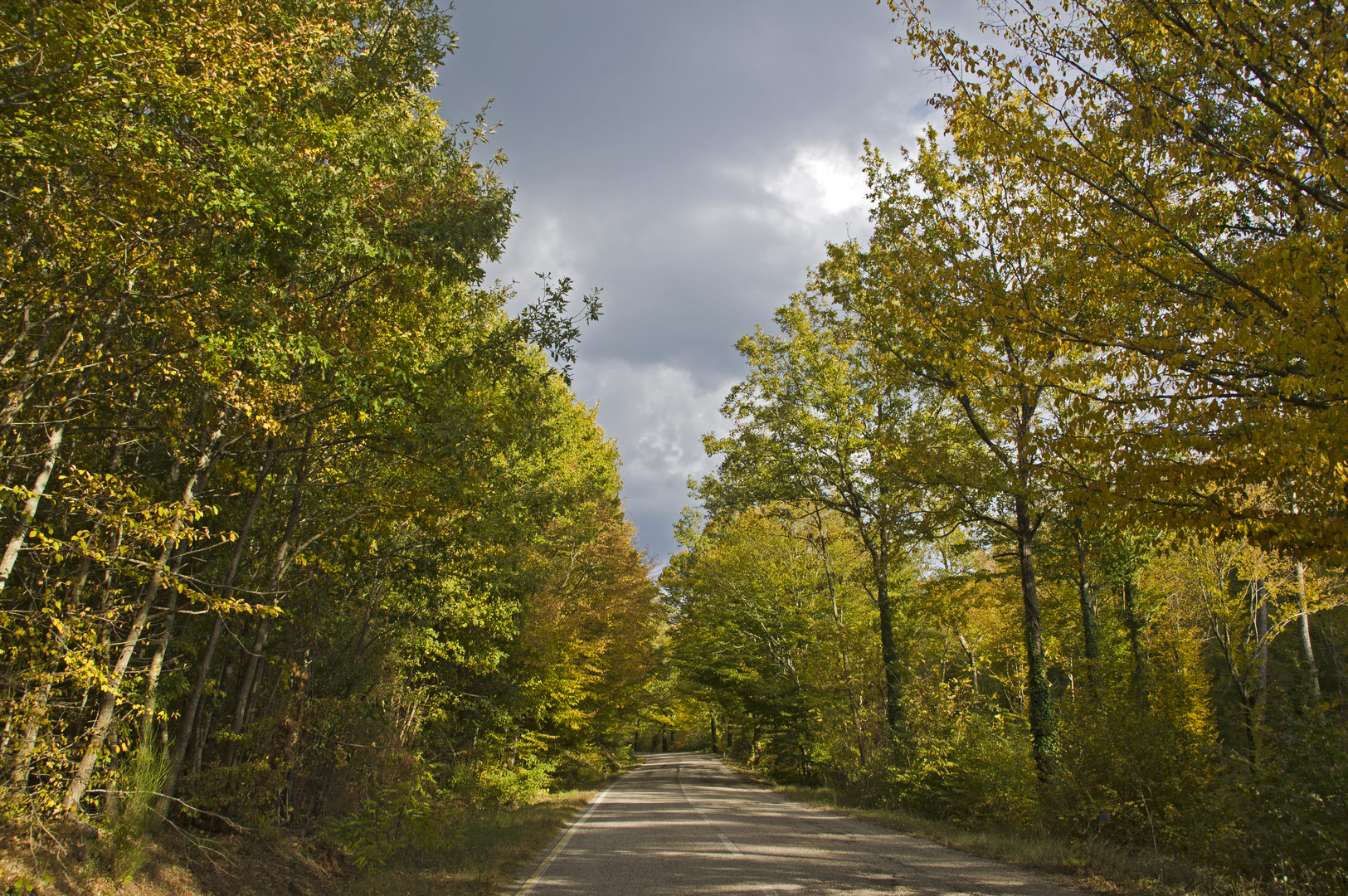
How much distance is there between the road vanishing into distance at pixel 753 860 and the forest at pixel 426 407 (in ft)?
7.44

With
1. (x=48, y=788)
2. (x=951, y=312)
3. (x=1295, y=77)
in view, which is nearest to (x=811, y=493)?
(x=951, y=312)

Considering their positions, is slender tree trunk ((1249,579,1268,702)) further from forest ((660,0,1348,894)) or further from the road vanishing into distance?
the road vanishing into distance

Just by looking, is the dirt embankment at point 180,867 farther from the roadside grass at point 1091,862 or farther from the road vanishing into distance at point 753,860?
the roadside grass at point 1091,862

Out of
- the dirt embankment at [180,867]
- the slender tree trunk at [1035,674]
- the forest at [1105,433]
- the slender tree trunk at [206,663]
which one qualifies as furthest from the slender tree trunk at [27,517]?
the slender tree trunk at [1035,674]

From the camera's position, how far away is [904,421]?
62.8 ft

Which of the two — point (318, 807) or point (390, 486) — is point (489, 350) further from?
point (318, 807)

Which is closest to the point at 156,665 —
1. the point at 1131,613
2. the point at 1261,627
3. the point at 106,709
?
the point at 106,709

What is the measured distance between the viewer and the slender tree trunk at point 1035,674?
487 inches

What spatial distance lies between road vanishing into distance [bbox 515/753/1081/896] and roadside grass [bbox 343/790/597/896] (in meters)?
0.42

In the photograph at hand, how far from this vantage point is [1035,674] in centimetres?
1273

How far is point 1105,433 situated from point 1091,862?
614 cm

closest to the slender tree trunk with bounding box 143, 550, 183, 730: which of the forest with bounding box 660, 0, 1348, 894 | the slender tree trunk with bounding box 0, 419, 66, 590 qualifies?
the slender tree trunk with bounding box 0, 419, 66, 590

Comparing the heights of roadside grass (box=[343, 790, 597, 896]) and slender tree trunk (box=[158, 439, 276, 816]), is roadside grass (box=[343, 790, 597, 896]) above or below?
below

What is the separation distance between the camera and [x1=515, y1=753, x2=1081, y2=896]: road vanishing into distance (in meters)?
7.28
